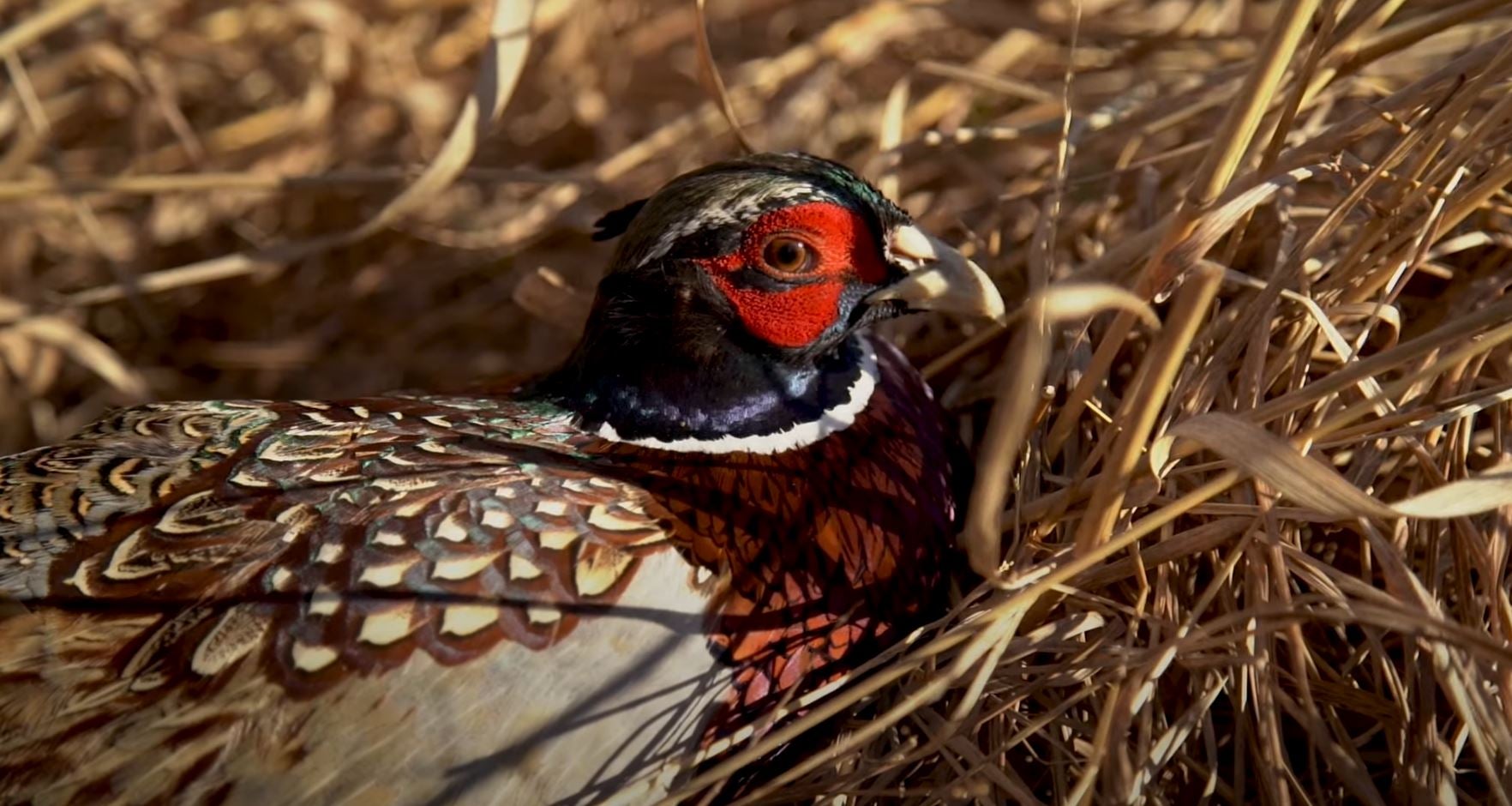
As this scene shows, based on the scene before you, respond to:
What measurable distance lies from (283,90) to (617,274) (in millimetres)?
2031

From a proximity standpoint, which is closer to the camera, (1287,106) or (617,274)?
(1287,106)

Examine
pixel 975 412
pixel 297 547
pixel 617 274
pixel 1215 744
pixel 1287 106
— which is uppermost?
pixel 1287 106

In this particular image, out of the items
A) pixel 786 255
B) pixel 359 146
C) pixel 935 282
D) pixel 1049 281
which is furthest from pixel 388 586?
pixel 359 146

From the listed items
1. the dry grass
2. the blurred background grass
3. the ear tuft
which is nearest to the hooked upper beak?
the dry grass

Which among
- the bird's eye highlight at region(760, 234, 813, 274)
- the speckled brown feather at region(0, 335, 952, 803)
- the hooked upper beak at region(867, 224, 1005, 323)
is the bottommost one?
the speckled brown feather at region(0, 335, 952, 803)

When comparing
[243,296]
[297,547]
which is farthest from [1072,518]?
[243,296]

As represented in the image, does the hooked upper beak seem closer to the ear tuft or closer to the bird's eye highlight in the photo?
the bird's eye highlight

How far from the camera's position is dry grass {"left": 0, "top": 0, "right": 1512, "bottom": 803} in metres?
1.59

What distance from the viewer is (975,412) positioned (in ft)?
7.91

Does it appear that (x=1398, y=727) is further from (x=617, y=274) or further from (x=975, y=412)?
(x=617, y=274)

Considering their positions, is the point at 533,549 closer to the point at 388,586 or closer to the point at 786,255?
the point at 388,586

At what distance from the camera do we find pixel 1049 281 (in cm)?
206

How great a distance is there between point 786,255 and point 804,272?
38 millimetres

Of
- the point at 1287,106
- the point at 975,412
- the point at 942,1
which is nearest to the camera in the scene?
the point at 1287,106
